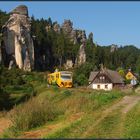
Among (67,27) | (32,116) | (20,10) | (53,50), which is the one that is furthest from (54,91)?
(67,27)

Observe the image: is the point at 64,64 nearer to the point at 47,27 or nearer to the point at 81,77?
the point at 47,27

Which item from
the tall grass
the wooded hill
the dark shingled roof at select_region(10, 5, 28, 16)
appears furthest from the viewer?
the wooded hill

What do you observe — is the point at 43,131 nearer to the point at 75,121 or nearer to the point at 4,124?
the point at 75,121

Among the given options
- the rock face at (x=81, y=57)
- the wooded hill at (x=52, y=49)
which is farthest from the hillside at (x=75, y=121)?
the rock face at (x=81, y=57)

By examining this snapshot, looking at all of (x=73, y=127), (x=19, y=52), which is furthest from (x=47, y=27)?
(x=73, y=127)

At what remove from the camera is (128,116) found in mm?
20609

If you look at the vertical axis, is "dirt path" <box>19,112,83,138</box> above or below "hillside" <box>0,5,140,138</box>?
below

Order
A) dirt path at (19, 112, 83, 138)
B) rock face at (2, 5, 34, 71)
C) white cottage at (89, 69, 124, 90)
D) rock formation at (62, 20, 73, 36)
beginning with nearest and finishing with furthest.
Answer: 1. dirt path at (19, 112, 83, 138)
2. white cottage at (89, 69, 124, 90)
3. rock face at (2, 5, 34, 71)
4. rock formation at (62, 20, 73, 36)

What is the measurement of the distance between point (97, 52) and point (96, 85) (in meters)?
55.5

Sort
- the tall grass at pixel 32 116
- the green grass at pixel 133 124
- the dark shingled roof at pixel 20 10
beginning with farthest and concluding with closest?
the dark shingled roof at pixel 20 10 → the tall grass at pixel 32 116 → the green grass at pixel 133 124

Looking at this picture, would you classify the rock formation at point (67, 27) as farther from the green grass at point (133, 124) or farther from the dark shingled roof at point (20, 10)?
the green grass at point (133, 124)

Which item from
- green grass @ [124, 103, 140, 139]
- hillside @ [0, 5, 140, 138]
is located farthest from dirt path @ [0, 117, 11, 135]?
green grass @ [124, 103, 140, 139]

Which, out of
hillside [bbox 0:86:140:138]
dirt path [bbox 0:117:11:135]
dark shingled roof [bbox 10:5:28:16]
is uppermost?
dark shingled roof [bbox 10:5:28:16]

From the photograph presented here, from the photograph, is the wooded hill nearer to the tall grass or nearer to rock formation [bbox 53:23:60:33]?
rock formation [bbox 53:23:60:33]
